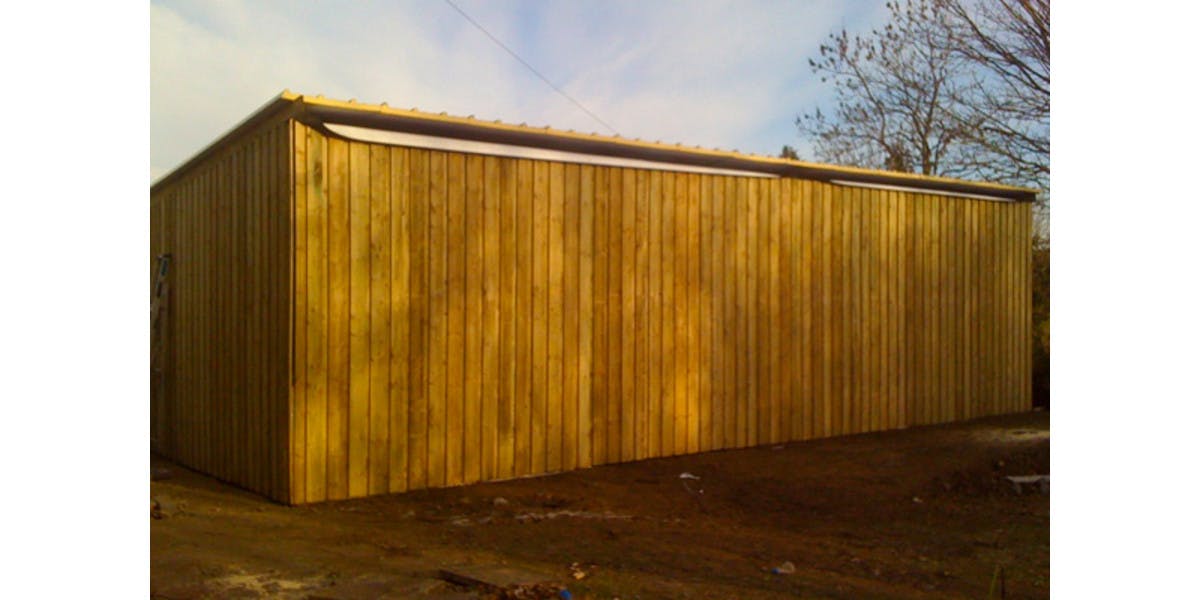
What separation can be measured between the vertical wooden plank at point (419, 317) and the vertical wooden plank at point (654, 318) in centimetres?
227

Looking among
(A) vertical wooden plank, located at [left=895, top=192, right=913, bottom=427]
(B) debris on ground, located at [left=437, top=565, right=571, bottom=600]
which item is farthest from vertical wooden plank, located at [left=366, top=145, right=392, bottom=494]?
(A) vertical wooden plank, located at [left=895, top=192, right=913, bottom=427]

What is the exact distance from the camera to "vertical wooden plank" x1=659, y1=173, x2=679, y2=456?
7859 millimetres

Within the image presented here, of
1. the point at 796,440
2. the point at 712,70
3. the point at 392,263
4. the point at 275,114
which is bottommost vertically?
the point at 796,440

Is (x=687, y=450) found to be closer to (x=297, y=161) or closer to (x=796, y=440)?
(x=796, y=440)

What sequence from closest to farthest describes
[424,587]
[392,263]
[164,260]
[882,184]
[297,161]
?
[424,587]
[297,161]
[392,263]
[164,260]
[882,184]

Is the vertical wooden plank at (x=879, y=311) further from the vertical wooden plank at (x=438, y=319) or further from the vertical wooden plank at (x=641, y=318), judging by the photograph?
the vertical wooden plank at (x=438, y=319)

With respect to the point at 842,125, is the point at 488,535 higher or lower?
lower

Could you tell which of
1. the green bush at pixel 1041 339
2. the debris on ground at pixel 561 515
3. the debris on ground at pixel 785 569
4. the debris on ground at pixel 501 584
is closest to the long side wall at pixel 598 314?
the debris on ground at pixel 561 515

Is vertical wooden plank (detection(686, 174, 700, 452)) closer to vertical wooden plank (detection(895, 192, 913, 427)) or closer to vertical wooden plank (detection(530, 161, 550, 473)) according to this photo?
vertical wooden plank (detection(530, 161, 550, 473))

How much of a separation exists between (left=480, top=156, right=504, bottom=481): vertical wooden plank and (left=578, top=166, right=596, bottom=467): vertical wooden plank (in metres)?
0.86

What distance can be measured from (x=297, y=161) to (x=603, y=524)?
11.1ft

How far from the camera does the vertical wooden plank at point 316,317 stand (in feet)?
19.3

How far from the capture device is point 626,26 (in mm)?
8789

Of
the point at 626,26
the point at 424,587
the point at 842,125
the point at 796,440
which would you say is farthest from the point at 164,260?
the point at 842,125
